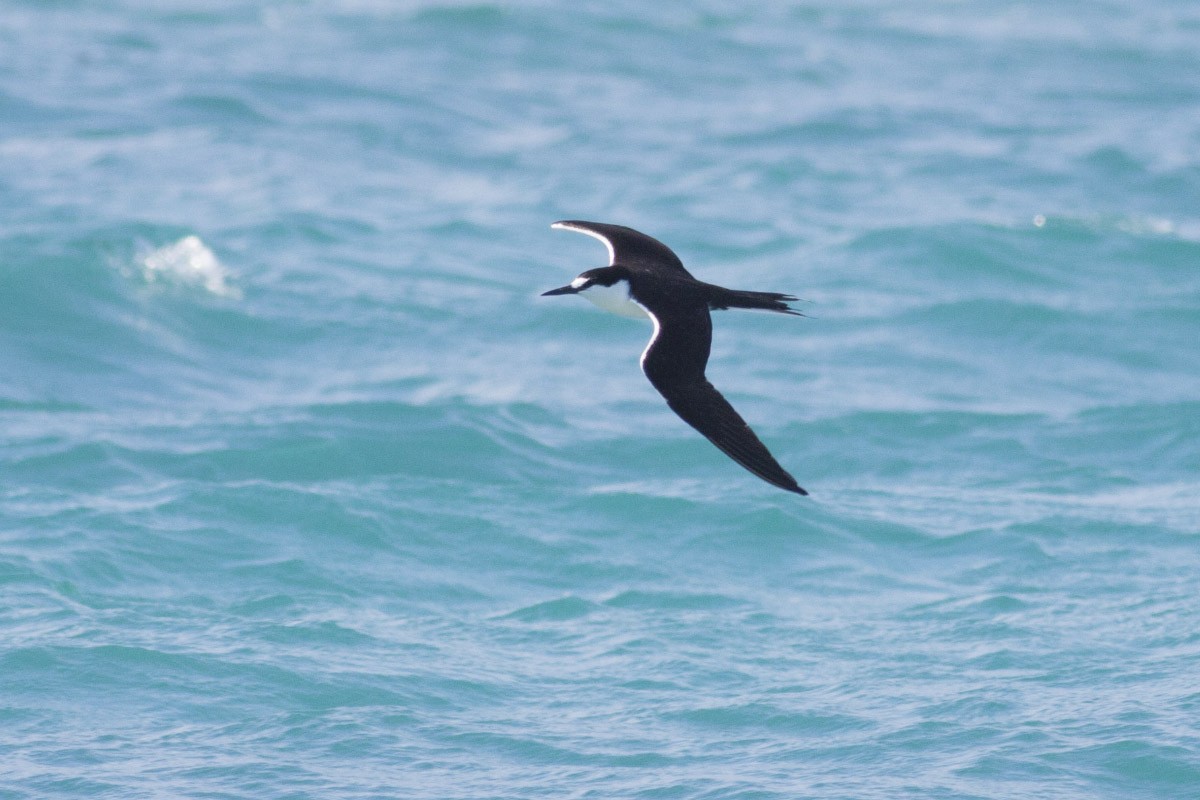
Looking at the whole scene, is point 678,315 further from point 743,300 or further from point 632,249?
point 632,249

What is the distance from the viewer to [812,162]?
23.6 metres

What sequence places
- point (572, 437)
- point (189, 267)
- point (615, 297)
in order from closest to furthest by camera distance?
point (615, 297), point (572, 437), point (189, 267)

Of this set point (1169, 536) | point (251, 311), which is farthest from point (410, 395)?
point (1169, 536)

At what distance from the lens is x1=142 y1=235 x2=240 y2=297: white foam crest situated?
18.8 m

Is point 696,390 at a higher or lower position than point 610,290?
lower

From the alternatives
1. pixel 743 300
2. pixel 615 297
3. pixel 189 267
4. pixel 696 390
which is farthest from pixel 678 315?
pixel 189 267

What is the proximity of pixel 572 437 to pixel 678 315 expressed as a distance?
6.50 meters

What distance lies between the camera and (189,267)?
62.5ft

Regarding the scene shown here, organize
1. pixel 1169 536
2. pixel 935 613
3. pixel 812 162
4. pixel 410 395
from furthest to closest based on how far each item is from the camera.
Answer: pixel 812 162 < pixel 410 395 < pixel 1169 536 < pixel 935 613

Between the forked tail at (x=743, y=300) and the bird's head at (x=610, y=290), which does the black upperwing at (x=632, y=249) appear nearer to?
the bird's head at (x=610, y=290)

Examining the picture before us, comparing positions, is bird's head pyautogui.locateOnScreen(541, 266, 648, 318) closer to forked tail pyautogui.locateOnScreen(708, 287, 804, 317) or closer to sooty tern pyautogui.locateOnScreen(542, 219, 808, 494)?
sooty tern pyautogui.locateOnScreen(542, 219, 808, 494)

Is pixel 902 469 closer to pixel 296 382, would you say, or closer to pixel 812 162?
pixel 296 382

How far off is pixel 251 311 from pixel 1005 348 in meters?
7.74

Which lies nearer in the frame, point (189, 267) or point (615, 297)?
point (615, 297)
